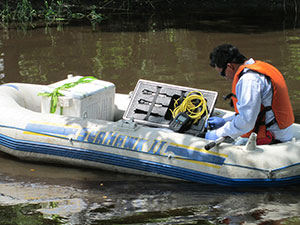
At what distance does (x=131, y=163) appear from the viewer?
5.19 m

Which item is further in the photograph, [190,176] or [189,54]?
[189,54]

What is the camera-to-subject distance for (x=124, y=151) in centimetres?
519

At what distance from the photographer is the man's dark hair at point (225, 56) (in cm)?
464

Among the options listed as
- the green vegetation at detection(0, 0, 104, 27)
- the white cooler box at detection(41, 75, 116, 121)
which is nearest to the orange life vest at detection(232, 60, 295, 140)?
the white cooler box at detection(41, 75, 116, 121)

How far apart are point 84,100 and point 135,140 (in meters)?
0.78

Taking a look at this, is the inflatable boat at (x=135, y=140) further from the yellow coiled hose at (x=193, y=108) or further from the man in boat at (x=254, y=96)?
the man in boat at (x=254, y=96)

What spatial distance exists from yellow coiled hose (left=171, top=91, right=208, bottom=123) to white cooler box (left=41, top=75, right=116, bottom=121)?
2.63ft

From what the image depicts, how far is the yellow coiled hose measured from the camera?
18.2 ft

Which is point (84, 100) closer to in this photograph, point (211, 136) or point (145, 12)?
point (211, 136)

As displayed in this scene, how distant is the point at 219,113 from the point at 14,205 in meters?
2.53

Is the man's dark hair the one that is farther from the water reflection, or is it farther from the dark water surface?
the water reflection

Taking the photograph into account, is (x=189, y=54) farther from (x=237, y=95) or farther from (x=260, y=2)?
(x=260, y=2)

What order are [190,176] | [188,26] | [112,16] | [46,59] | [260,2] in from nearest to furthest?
1. [190,176]
2. [46,59]
3. [188,26]
4. [112,16]
5. [260,2]

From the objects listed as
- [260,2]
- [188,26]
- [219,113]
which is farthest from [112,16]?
[219,113]
